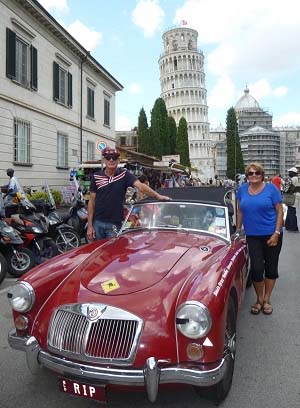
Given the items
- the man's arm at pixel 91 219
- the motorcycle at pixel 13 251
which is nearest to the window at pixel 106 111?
the motorcycle at pixel 13 251

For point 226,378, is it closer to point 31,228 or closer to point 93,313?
point 93,313

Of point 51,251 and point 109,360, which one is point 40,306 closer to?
point 109,360

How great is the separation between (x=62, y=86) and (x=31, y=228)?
51.5ft

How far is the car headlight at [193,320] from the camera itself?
2.91 meters

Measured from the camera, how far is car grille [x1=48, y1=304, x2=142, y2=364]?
2906 millimetres

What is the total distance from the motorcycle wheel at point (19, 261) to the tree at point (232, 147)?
82500 millimetres

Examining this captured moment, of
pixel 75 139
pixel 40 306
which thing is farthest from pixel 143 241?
pixel 75 139

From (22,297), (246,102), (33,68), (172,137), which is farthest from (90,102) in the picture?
(246,102)

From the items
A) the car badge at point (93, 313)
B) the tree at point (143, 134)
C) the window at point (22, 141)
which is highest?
the tree at point (143, 134)

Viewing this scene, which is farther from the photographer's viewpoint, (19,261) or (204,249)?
(19,261)

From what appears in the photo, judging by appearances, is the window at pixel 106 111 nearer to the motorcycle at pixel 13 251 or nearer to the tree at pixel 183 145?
the motorcycle at pixel 13 251

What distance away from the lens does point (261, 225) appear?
204 inches

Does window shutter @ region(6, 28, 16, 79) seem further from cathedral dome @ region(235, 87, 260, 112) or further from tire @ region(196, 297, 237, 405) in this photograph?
cathedral dome @ region(235, 87, 260, 112)

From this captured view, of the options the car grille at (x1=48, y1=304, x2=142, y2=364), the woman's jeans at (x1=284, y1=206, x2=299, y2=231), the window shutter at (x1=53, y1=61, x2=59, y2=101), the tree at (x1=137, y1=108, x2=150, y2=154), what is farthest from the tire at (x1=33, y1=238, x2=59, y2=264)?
the tree at (x1=137, y1=108, x2=150, y2=154)
